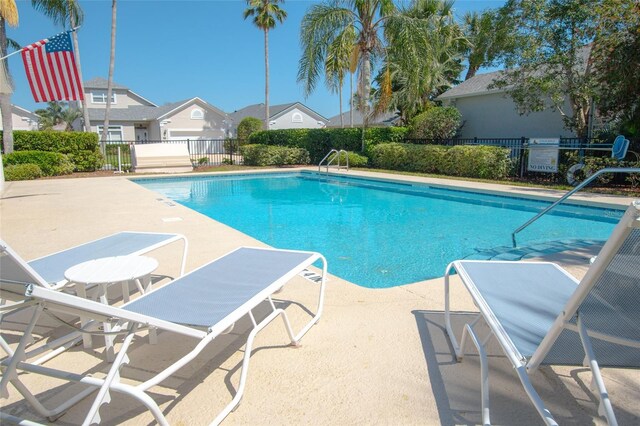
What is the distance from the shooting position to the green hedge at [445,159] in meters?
13.4

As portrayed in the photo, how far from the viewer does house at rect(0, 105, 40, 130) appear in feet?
132

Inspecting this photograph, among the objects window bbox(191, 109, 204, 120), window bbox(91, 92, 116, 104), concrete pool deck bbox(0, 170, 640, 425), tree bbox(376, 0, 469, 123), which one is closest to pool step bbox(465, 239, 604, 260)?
concrete pool deck bbox(0, 170, 640, 425)

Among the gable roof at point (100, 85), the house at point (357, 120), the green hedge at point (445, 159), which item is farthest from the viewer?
the gable roof at point (100, 85)

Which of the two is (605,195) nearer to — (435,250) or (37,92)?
(435,250)

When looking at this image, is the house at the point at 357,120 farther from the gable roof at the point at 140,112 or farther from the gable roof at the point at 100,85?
the gable roof at the point at 100,85

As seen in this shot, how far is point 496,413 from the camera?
2020mm

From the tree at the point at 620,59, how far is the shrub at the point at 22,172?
60.1 ft

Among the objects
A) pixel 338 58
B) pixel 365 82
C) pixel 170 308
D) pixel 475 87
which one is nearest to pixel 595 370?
pixel 170 308

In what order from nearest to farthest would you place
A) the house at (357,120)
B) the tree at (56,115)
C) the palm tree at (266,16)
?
the palm tree at (266,16), the house at (357,120), the tree at (56,115)

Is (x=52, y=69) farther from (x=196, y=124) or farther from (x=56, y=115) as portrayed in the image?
(x=56, y=115)

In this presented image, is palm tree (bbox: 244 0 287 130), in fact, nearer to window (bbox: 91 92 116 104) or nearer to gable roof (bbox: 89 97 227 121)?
gable roof (bbox: 89 97 227 121)

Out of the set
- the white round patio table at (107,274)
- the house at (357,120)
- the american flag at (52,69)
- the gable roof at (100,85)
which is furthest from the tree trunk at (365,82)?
the gable roof at (100,85)

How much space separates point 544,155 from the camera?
1252 centimetres

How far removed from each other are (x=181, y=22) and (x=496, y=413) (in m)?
21.0
